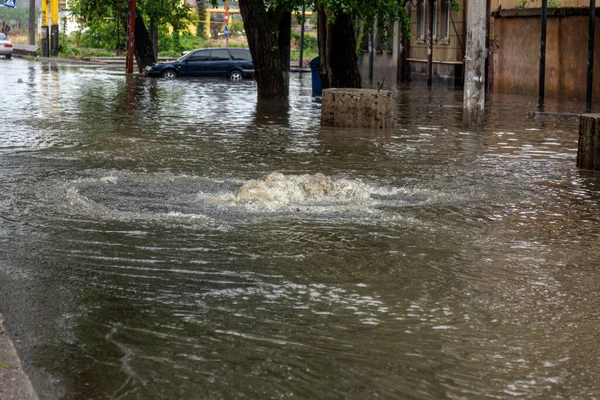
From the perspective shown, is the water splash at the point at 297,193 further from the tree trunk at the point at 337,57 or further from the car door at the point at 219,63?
the car door at the point at 219,63

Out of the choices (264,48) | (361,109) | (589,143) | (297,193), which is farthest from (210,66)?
(297,193)

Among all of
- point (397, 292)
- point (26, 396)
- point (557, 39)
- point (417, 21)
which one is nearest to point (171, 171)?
point (397, 292)

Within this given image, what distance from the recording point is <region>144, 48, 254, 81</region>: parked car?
38.6 m

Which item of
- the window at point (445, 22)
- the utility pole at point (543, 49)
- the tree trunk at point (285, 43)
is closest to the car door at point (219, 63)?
the window at point (445, 22)

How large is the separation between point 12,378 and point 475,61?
1395cm

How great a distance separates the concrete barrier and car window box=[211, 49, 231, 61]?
71.1 feet

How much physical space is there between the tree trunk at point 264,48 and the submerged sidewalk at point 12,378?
2061cm

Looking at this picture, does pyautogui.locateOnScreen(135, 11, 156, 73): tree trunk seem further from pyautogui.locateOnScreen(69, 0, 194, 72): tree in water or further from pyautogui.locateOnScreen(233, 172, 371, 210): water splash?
pyautogui.locateOnScreen(233, 172, 371, 210): water splash

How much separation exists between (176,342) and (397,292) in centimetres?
158

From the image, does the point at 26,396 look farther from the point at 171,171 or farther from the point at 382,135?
the point at 382,135

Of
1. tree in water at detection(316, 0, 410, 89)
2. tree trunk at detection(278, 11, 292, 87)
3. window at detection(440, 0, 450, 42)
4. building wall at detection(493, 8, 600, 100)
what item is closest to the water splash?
tree in water at detection(316, 0, 410, 89)

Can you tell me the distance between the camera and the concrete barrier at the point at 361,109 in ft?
58.7

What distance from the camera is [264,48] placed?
83.7 feet

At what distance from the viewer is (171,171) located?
462 inches
